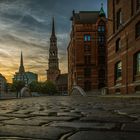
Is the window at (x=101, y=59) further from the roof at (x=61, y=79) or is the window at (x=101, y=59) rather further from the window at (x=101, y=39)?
the roof at (x=61, y=79)

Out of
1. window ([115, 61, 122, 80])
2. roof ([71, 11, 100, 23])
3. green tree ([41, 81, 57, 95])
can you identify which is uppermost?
roof ([71, 11, 100, 23])

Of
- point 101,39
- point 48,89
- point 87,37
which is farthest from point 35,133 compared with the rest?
point 48,89

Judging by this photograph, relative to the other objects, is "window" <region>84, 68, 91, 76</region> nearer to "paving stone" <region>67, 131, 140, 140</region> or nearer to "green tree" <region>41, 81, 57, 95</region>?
"paving stone" <region>67, 131, 140, 140</region>

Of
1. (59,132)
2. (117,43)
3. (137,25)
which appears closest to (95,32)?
(117,43)

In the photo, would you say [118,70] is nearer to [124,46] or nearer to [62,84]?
[124,46]

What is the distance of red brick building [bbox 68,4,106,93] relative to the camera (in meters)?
58.2

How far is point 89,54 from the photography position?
5891 cm

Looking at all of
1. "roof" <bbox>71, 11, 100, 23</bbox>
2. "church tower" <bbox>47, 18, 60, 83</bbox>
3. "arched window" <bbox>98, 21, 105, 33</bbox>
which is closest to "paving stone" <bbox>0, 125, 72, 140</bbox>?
"roof" <bbox>71, 11, 100, 23</bbox>

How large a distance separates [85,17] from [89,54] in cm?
818

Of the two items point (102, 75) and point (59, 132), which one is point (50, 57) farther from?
point (59, 132)

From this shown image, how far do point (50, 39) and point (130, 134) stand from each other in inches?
6024

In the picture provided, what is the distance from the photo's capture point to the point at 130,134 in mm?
3268

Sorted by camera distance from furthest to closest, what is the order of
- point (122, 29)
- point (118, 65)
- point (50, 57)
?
point (50, 57) → point (118, 65) → point (122, 29)

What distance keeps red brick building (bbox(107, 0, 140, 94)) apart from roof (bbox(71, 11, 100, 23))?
2577 cm
